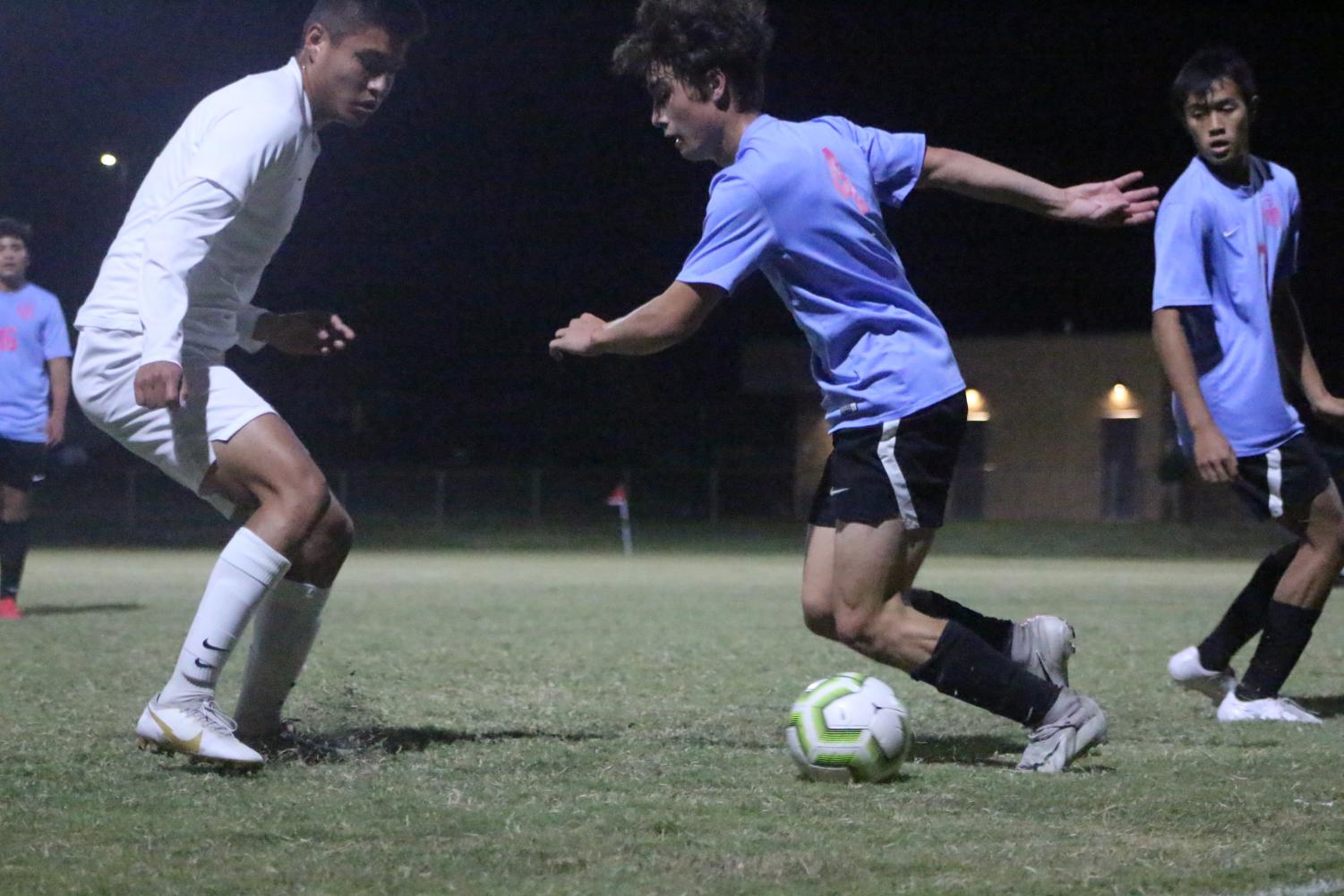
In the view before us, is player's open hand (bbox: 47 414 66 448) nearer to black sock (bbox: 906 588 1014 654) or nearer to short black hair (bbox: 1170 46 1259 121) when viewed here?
black sock (bbox: 906 588 1014 654)

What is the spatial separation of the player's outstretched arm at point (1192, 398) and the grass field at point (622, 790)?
3.03ft

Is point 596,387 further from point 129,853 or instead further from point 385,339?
point 129,853

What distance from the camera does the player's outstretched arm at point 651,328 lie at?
4.46 m

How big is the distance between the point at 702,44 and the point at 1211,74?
216 centimetres

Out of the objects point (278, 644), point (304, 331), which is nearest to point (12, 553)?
point (304, 331)

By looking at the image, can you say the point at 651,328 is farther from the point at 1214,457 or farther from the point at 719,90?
the point at 1214,457

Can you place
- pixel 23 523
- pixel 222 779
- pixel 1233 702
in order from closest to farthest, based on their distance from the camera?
pixel 222 779
pixel 1233 702
pixel 23 523

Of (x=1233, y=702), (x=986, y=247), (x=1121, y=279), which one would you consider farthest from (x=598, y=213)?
(x=1233, y=702)

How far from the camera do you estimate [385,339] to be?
164ft

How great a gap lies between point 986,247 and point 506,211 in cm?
1341

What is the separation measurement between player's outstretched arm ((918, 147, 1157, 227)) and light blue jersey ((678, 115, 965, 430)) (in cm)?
17

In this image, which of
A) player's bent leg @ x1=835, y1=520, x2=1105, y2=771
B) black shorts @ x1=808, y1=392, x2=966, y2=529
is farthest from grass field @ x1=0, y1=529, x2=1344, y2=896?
black shorts @ x1=808, y1=392, x2=966, y2=529

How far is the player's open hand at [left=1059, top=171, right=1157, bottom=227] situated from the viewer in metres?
4.70

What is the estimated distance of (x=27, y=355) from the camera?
10.6 metres
